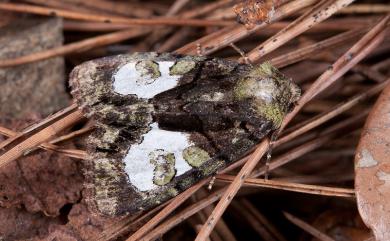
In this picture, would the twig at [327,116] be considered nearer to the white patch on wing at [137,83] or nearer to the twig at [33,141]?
the white patch on wing at [137,83]

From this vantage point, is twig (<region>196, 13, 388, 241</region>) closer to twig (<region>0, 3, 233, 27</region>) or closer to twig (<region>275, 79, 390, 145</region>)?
twig (<region>275, 79, 390, 145</region>)

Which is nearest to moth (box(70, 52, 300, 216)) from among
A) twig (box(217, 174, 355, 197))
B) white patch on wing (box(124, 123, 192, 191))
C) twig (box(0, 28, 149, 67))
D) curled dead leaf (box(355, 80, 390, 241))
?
white patch on wing (box(124, 123, 192, 191))

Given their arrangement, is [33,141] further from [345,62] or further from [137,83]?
[345,62]

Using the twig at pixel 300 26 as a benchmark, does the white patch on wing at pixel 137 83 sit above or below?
below

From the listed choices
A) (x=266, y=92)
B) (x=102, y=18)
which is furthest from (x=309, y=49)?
(x=102, y=18)

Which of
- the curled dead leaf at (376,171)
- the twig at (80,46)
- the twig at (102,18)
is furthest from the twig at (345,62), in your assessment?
the twig at (80,46)

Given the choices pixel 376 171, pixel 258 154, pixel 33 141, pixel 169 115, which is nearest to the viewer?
pixel 376 171

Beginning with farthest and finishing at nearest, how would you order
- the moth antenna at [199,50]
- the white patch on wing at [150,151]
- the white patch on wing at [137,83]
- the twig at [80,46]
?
the twig at [80,46]
the moth antenna at [199,50]
the white patch on wing at [137,83]
the white patch on wing at [150,151]
